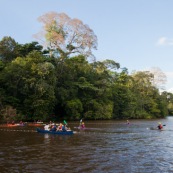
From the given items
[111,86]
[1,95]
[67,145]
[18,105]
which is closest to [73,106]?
[18,105]

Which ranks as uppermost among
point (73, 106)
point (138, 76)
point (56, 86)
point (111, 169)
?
point (138, 76)

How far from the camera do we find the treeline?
58469 millimetres

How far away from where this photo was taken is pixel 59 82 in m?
68.4

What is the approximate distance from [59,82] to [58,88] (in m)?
2.65

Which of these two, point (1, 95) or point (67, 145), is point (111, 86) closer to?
point (1, 95)

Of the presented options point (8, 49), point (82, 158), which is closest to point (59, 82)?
point (8, 49)

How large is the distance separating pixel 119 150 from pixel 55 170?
30.2 feet

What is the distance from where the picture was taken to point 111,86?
88.9 meters

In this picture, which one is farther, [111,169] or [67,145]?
[67,145]

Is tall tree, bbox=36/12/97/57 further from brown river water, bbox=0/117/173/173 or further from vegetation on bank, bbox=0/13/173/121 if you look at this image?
brown river water, bbox=0/117/173/173

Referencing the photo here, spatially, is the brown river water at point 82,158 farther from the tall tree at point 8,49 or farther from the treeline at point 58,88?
the tall tree at point 8,49

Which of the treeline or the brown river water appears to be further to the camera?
the treeline

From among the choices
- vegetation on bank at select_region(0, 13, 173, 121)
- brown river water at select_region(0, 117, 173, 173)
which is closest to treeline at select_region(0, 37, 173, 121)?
vegetation on bank at select_region(0, 13, 173, 121)

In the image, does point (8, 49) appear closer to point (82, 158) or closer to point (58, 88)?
point (58, 88)
